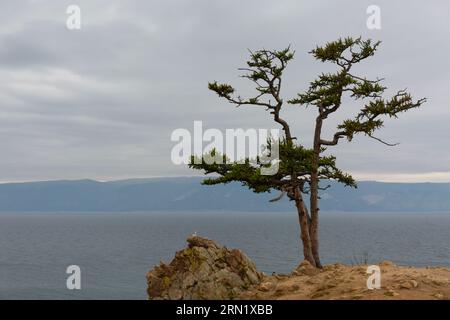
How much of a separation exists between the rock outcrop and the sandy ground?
39.3 inches

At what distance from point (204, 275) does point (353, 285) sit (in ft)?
27.0

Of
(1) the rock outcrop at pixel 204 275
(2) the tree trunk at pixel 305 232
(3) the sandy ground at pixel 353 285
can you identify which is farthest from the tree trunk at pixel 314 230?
(1) the rock outcrop at pixel 204 275

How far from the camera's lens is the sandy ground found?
63.4 ft

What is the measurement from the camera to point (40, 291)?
80.9 metres

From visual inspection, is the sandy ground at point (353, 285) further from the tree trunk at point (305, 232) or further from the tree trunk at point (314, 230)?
the tree trunk at point (314, 230)

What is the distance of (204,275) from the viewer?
84.7 ft

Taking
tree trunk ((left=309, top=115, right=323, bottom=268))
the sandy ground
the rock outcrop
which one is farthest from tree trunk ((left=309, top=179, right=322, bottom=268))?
the rock outcrop

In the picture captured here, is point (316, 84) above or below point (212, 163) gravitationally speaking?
above

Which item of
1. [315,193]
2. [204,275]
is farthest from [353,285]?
[315,193]

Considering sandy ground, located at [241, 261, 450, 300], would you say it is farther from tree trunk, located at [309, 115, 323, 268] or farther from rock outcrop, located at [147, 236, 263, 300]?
tree trunk, located at [309, 115, 323, 268]

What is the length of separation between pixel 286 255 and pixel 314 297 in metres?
112
